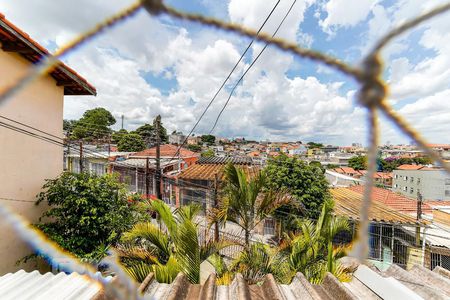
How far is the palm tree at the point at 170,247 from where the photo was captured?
10.0 ft

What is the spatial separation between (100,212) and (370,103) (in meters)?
5.20

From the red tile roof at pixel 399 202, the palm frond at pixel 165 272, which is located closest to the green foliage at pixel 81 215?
the palm frond at pixel 165 272

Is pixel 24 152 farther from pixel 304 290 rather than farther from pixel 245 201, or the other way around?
pixel 304 290

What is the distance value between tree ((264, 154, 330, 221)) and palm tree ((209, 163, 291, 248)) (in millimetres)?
5165

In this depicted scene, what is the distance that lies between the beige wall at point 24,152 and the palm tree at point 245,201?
3544mm

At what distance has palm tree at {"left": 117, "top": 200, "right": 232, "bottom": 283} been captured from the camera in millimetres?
3052

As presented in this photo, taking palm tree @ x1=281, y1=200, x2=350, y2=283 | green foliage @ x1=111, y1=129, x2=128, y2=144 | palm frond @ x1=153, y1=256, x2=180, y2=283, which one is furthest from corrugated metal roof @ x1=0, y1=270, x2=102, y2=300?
green foliage @ x1=111, y1=129, x2=128, y2=144

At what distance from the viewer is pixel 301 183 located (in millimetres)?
9891

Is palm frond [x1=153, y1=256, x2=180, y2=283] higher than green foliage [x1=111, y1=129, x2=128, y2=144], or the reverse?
green foliage [x1=111, y1=129, x2=128, y2=144]

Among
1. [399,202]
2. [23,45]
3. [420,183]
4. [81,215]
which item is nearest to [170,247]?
[81,215]

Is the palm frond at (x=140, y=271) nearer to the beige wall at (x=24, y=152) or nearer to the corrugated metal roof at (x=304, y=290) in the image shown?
the corrugated metal roof at (x=304, y=290)

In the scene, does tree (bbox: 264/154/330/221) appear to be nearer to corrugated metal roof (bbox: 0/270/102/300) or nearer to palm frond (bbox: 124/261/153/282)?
palm frond (bbox: 124/261/153/282)

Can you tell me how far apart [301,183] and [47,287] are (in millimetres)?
9032

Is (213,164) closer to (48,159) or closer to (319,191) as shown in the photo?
(319,191)
